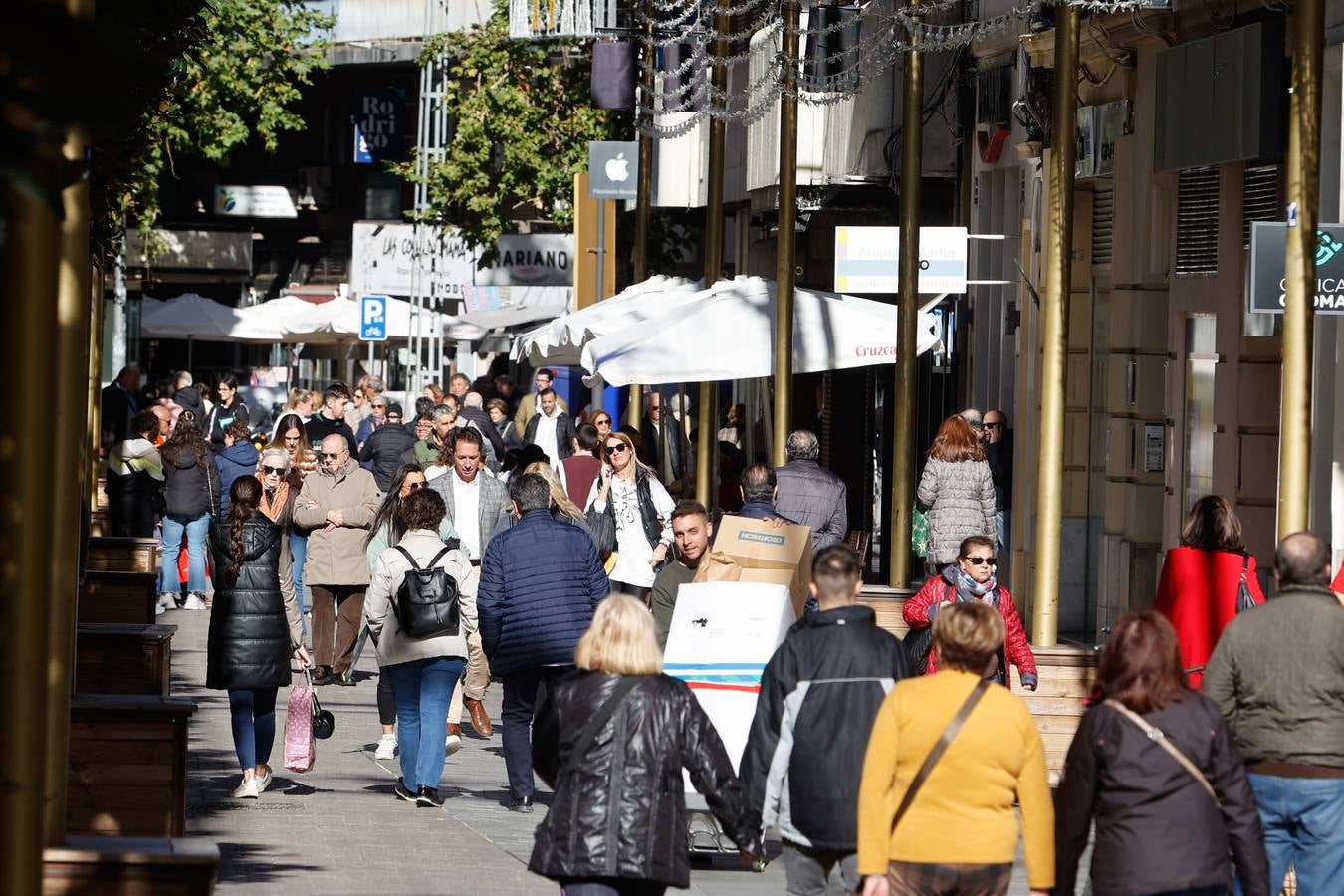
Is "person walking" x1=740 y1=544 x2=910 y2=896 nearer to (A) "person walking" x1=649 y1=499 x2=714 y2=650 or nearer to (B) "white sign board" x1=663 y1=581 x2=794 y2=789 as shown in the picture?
(B) "white sign board" x1=663 y1=581 x2=794 y2=789

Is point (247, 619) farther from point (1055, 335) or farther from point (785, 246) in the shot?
point (785, 246)

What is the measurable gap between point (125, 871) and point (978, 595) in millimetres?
4935

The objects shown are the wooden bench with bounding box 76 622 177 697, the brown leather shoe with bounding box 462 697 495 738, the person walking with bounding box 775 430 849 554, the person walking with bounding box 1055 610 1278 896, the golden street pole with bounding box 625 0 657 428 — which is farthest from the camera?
the golden street pole with bounding box 625 0 657 428

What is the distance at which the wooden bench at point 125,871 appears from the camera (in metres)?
6.53

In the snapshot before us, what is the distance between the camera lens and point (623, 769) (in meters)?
6.98

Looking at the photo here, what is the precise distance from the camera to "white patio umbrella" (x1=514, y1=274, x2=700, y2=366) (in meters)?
23.0

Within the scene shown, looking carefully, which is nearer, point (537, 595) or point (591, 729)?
point (591, 729)

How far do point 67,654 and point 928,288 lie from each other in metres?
12.8

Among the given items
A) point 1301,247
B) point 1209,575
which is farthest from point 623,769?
point 1301,247

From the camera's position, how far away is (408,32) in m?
66.8

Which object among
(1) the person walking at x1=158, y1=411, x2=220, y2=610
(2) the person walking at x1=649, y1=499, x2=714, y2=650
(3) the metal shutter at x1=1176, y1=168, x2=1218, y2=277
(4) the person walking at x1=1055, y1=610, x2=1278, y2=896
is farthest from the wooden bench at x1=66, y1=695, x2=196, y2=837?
(1) the person walking at x1=158, y1=411, x2=220, y2=610

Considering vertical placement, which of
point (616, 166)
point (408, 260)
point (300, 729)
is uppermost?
point (408, 260)

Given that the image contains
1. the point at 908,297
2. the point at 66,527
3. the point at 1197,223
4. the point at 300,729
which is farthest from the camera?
the point at 908,297

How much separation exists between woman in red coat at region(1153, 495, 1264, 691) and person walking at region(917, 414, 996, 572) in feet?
24.1
